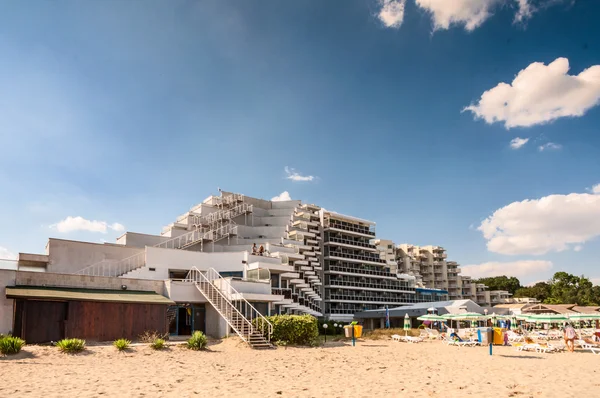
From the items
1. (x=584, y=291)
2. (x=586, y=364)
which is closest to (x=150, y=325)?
(x=586, y=364)

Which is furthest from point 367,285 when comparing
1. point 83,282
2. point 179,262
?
point 83,282

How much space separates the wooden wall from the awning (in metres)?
0.43

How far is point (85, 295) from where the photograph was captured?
989 inches

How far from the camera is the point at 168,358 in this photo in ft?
65.3

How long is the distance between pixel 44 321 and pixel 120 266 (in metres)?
12.4

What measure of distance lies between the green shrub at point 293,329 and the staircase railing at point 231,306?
1.37 feet

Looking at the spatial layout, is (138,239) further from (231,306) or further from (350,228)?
(350,228)

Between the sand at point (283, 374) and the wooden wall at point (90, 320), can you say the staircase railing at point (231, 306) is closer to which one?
the sand at point (283, 374)

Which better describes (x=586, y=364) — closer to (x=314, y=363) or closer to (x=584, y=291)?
(x=314, y=363)

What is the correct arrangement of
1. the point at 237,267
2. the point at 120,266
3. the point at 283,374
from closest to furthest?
1. the point at 283,374
2. the point at 120,266
3. the point at 237,267

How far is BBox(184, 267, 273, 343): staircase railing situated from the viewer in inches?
1051

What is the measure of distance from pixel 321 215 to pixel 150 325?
45.5 meters

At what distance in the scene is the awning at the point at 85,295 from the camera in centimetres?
2306

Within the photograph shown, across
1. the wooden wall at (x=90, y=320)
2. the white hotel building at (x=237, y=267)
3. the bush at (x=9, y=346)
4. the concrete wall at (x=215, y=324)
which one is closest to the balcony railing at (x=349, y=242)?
the white hotel building at (x=237, y=267)
